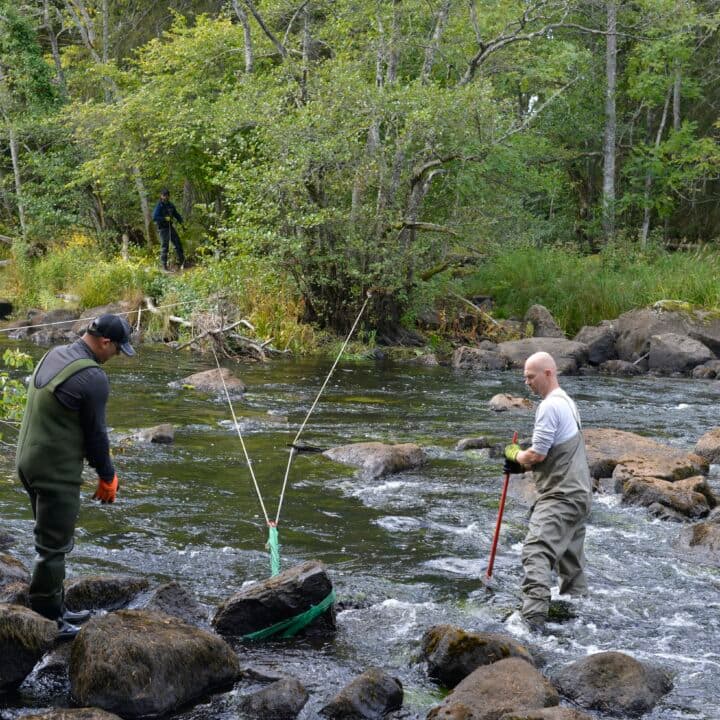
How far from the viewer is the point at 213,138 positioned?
2123 centimetres

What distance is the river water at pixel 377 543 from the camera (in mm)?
5914

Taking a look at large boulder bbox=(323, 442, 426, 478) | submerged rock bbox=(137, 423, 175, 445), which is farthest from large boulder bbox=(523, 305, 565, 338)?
submerged rock bbox=(137, 423, 175, 445)

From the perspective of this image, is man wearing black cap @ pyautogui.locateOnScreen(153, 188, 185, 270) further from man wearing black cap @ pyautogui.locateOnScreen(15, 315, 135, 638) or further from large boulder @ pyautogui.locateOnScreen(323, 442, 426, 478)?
man wearing black cap @ pyautogui.locateOnScreen(15, 315, 135, 638)

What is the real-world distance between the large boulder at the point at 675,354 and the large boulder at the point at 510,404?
19.2 feet

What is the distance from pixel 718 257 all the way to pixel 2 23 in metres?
21.7

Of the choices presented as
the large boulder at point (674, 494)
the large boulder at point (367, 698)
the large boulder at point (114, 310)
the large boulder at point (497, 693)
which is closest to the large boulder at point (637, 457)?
the large boulder at point (674, 494)

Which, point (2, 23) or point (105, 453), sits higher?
point (2, 23)

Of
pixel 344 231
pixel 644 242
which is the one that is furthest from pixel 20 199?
pixel 644 242

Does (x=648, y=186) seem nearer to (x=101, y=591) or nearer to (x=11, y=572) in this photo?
(x=101, y=591)

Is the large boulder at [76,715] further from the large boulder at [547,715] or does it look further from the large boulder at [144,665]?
the large boulder at [547,715]

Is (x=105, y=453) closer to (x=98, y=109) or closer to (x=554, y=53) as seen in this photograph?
(x=554, y=53)

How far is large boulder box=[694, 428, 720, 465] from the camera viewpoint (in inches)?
447

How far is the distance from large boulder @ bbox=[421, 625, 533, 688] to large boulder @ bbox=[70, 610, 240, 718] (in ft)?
3.63

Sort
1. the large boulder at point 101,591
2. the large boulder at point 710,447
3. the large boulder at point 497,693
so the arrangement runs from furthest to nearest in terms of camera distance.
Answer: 1. the large boulder at point 710,447
2. the large boulder at point 101,591
3. the large boulder at point 497,693
